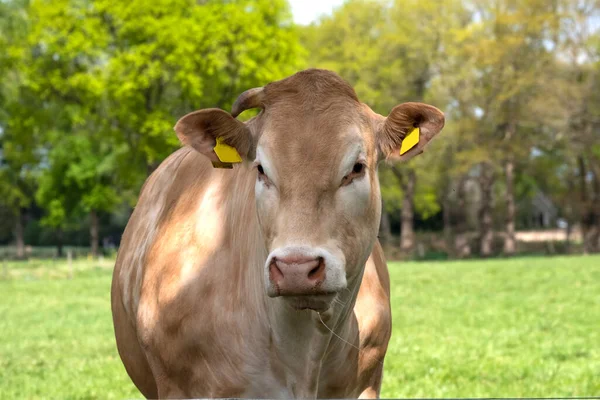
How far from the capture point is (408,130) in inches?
147

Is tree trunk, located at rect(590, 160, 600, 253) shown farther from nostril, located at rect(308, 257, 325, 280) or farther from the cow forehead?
nostril, located at rect(308, 257, 325, 280)

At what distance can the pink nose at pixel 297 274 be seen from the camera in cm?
292

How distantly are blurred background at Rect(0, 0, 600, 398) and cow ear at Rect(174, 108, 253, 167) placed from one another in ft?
16.7

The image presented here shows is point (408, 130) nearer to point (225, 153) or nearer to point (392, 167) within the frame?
point (225, 153)

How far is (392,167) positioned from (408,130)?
12.7 meters

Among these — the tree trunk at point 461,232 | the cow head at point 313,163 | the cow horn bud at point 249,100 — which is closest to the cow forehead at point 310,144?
the cow head at point 313,163

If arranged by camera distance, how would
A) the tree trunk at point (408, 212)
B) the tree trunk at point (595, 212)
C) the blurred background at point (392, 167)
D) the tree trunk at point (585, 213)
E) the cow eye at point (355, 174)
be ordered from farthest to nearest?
1. the tree trunk at point (408, 212)
2. the tree trunk at point (585, 213)
3. the tree trunk at point (595, 212)
4. the blurred background at point (392, 167)
5. the cow eye at point (355, 174)

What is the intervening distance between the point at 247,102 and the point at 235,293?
0.94m

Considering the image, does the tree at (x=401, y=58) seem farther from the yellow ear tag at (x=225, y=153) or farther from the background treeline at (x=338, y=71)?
the yellow ear tag at (x=225, y=153)

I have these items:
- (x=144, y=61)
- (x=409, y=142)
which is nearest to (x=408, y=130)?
(x=409, y=142)

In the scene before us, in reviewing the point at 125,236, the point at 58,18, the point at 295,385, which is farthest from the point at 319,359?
the point at 58,18

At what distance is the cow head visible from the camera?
2.98 metres

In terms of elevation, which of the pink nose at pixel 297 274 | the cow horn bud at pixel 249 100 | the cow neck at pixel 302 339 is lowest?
the cow neck at pixel 302 339

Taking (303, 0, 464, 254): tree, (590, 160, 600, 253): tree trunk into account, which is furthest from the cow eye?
(590, 160, 600, 253): tree trunk
